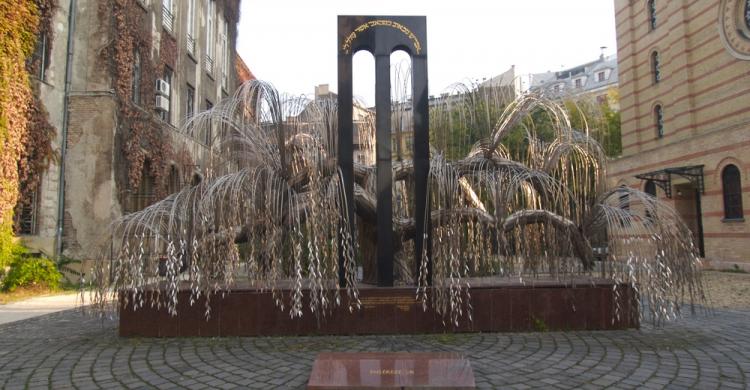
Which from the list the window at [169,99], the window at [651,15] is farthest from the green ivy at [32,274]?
the window at [651,15]

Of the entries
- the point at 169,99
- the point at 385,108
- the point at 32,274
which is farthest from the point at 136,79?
the point at 385,108

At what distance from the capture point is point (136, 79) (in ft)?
54.6

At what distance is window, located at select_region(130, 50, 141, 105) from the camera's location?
16.4 m

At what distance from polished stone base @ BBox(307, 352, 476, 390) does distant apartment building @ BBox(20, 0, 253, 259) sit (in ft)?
28.6

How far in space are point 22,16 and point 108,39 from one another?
2.35m

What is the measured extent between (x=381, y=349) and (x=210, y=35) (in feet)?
74.6

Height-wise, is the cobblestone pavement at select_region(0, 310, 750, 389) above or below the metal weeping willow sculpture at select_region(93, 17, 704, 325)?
below

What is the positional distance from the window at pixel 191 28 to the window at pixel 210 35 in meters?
1.77

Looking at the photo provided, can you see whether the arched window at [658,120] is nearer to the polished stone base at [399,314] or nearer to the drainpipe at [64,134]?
the polished stone base at [399,314]

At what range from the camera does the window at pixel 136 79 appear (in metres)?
16.4

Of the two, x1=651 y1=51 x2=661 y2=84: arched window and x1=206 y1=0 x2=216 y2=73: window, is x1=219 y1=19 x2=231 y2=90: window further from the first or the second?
x1=651 y1=51 x2=661 y2=84: arched window

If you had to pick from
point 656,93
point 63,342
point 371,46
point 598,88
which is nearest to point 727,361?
point 371,46

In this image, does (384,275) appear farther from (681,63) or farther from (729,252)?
(681,63)

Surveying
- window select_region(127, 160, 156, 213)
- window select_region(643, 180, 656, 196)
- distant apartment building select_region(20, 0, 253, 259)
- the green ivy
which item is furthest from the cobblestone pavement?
window select_region(643, 180, 656, 196)
